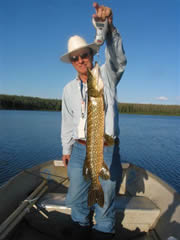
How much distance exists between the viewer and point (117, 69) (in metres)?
2.34

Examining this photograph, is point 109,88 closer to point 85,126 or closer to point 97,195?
point 85,126

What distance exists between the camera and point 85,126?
A: 8.29ft

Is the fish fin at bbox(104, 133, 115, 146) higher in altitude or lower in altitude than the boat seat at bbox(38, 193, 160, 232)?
higher

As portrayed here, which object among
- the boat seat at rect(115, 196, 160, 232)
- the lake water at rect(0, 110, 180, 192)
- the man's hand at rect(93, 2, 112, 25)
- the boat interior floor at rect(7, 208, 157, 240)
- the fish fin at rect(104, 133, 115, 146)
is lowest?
the lake water at rect(0, 110, 180, 192)

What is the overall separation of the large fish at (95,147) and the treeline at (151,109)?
49.7m

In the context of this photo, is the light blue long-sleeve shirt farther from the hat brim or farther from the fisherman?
the hat brim

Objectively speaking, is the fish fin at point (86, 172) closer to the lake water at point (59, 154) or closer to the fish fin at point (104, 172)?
the fish fin at point (104, 172)

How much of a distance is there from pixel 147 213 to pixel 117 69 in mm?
2313

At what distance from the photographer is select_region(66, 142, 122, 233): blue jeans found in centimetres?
236

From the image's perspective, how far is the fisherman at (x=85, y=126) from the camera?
2254mm

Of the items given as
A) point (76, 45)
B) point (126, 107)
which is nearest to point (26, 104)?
point (126, 107)

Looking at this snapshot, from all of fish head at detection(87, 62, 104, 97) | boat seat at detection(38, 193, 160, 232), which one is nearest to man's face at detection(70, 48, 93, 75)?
fish head at detection(87, 62, 104, 97)

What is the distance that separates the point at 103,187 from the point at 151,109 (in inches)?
2091

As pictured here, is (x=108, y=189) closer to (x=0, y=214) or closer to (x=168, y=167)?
(x=0, y=214)
